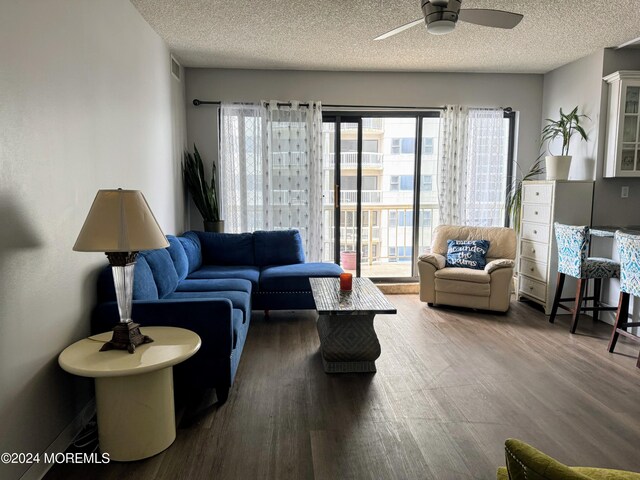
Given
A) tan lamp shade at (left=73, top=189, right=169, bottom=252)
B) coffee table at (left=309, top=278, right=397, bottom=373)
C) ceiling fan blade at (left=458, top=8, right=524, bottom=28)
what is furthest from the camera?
coffee table at (left=309, top=278, right=397, bottom=373)

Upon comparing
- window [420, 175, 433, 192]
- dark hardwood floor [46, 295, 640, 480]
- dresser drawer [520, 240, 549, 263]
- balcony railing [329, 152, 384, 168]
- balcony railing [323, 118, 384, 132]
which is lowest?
dark hardwood floor [46, 295, 640, 480]

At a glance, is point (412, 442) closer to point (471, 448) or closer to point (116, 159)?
point (471, 448)

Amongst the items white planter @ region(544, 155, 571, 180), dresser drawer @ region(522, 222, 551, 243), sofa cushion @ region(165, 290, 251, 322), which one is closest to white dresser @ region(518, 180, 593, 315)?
dresser drawer @ region(522, 222, 551, 243)

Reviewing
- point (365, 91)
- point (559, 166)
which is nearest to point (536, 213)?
point (559, 166)

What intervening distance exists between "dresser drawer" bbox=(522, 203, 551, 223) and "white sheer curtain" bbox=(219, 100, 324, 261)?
7.60 feet

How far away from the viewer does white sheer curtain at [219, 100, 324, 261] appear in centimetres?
508

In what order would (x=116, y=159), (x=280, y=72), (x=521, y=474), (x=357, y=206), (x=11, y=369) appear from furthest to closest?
(x=357, y=206), (x=280, y=72), (x=116, y=159), (x=11, y=369), (x=521, y=474)

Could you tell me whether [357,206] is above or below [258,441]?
above

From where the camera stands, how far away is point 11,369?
69.1 inches

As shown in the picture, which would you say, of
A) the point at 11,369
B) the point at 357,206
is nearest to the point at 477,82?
the point at 357,206

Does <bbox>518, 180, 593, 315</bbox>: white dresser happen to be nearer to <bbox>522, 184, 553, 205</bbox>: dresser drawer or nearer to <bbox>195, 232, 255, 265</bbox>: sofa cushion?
<bbox>522, 184, 553, 205</bbox>: dresser drawer

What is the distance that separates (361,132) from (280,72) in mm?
1189

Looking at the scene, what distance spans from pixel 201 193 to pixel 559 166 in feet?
12.5

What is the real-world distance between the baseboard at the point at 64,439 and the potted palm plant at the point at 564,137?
14.8 feet
